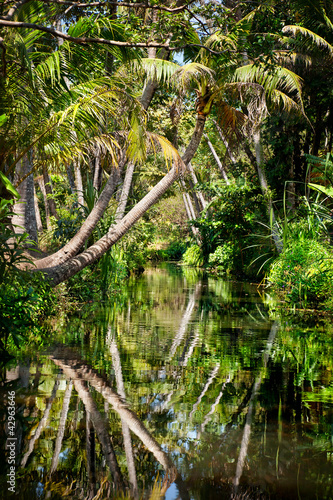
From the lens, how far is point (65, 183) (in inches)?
1065

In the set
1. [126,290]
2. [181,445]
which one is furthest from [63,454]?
[126,290]

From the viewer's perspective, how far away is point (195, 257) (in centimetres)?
3098

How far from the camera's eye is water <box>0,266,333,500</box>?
288 cm

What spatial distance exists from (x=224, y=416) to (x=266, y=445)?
617mm

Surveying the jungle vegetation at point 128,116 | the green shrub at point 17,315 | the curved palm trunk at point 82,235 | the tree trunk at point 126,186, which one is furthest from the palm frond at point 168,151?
the green shrub at point 17,315

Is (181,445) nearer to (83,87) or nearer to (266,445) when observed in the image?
(266,445)

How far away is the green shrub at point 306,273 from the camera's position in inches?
413

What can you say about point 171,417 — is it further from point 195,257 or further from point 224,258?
point 195,257

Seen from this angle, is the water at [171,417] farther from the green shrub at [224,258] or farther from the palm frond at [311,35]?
the green shrub at [224,258]

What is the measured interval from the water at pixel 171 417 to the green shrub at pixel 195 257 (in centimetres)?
2219

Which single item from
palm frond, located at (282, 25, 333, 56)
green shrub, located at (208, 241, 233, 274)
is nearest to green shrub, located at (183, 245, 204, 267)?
green shrub, located at (208, 241, 233, 274)

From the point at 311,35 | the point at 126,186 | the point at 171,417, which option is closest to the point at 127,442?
the point at 171,417

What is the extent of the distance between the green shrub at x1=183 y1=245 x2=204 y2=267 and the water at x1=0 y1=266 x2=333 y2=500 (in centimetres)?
2219

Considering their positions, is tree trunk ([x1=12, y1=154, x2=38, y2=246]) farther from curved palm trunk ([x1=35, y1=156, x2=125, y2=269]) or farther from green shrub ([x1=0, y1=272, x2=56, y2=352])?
green shrub ([x1=0, y1=272, x2=56, y2=352])
